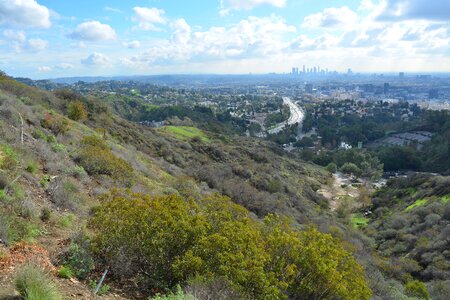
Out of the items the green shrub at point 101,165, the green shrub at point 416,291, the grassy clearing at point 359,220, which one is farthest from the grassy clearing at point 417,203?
the green shrub at point 101,165

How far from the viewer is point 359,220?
3294 centimetres

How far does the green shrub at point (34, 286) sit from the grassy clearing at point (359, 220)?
29.3m

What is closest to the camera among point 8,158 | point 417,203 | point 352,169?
point 8,158

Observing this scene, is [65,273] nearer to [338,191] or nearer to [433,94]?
[338,191]

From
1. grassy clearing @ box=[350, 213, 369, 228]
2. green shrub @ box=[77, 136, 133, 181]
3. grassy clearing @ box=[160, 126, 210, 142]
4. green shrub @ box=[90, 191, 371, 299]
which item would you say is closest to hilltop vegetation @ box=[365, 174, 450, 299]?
grassy clearing @ box=[350, 213, 369, 228]

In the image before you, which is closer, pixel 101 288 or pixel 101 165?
pixel 101 288

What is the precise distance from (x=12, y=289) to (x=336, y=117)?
359 ft

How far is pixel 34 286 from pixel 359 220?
32585 mm

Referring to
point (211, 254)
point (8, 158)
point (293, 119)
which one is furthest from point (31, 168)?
point (293, 119)

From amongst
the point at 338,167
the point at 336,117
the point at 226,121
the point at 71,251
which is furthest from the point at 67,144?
the point at 336,117

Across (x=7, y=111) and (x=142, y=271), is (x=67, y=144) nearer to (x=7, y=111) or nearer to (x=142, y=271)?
(x=7, y=111)

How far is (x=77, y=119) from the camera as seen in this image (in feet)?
90.5

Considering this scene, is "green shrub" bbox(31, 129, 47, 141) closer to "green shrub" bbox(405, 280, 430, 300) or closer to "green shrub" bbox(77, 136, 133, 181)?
"green shrub" bbox(77, 136, 133, 181)

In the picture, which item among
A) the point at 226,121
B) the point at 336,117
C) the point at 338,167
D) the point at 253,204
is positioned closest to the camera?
the point at 253,204
